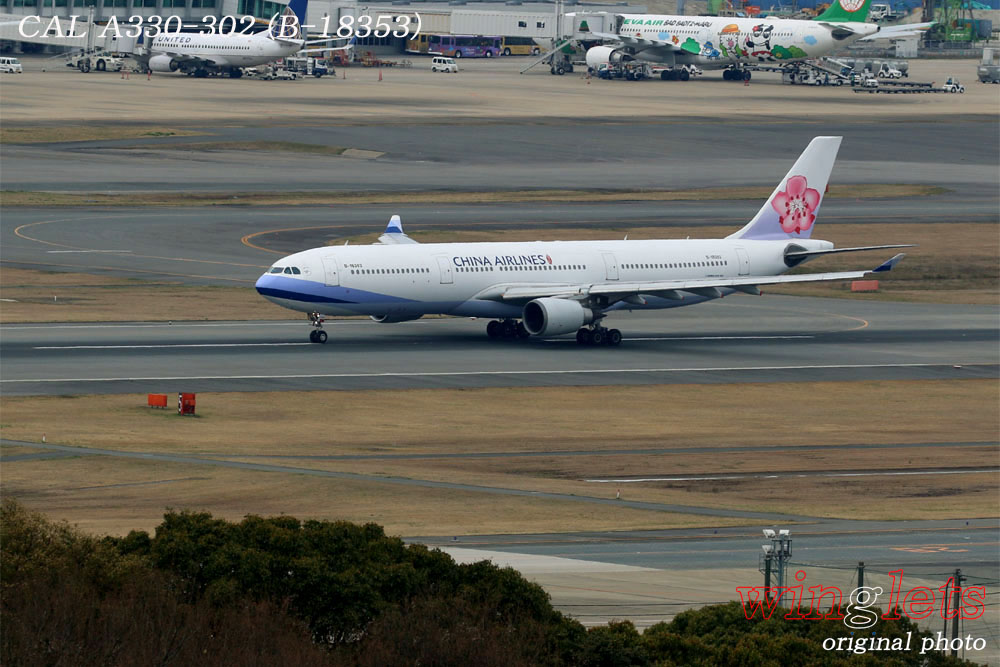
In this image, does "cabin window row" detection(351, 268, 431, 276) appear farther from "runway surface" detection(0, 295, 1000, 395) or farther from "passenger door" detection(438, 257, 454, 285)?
"runway surface" detection(0, 295, 1000, 395)

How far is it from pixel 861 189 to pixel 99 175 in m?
63.3

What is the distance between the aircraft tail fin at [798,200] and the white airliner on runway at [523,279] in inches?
66.9

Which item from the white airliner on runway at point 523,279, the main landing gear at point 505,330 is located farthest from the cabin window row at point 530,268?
the main landing gear at point 505,330

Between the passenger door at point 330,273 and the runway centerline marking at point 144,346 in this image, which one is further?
the passenger door at point 330,273

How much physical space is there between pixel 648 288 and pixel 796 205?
47.3ft

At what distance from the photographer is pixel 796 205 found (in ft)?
268

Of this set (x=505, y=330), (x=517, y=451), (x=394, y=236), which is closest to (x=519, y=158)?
(x=394, y=236)

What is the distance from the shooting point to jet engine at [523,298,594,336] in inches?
2744

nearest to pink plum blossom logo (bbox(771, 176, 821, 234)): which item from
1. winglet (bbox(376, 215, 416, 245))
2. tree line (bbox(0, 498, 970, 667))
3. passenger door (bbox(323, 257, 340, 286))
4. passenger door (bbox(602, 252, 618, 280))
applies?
passenger door (bbox(602, 252, 618, 280))

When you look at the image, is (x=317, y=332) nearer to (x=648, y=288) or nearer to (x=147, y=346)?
(x=147, y=346)

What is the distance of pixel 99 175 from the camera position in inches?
4921

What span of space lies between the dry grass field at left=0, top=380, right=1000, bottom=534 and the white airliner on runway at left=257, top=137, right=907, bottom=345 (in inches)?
363

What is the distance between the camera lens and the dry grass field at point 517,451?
4228 cm

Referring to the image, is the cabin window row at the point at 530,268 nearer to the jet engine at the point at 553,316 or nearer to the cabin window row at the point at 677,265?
the jet engine at the point at 553,316
